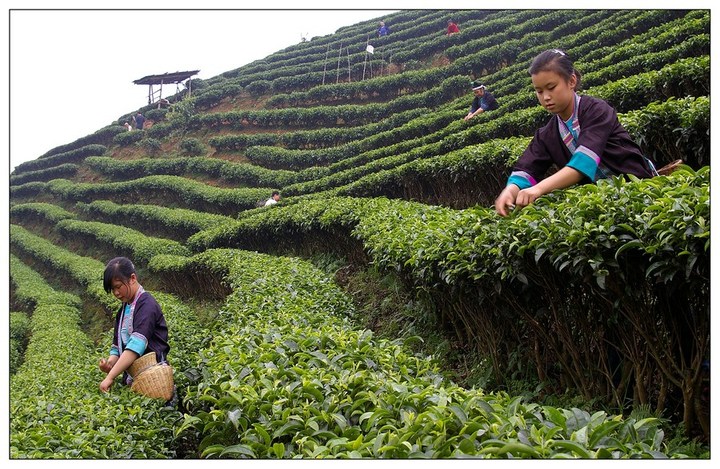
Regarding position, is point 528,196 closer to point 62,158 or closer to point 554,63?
point 554,63

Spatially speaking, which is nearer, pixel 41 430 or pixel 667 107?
pixel 41 430

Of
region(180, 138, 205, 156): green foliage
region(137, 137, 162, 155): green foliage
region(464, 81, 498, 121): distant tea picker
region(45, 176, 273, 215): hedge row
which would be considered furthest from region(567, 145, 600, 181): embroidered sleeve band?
region(137, 137, 162, 155): green foliage

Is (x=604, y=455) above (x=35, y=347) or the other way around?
above

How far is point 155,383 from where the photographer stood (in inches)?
162

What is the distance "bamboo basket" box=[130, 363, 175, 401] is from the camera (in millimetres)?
4094

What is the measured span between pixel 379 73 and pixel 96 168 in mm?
15497

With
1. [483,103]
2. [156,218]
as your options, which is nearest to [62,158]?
[156,218]

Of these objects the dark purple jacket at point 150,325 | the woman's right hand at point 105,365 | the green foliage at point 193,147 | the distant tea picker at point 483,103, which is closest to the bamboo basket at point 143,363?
the dark purple jacket at point 150,325

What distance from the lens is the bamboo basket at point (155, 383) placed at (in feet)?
13.4

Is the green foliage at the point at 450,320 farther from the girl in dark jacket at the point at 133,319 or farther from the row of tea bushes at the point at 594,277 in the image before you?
the girl in dark jacket at the point at 133,319

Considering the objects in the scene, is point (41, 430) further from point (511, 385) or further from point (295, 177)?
point (295, 177)

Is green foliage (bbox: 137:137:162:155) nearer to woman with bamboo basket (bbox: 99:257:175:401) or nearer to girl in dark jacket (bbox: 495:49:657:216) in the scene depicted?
woman with bamboo basket (bbox: 99:257:175:401)

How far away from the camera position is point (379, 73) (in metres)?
32.0

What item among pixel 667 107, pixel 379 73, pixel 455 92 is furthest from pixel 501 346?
pixel 379 73
